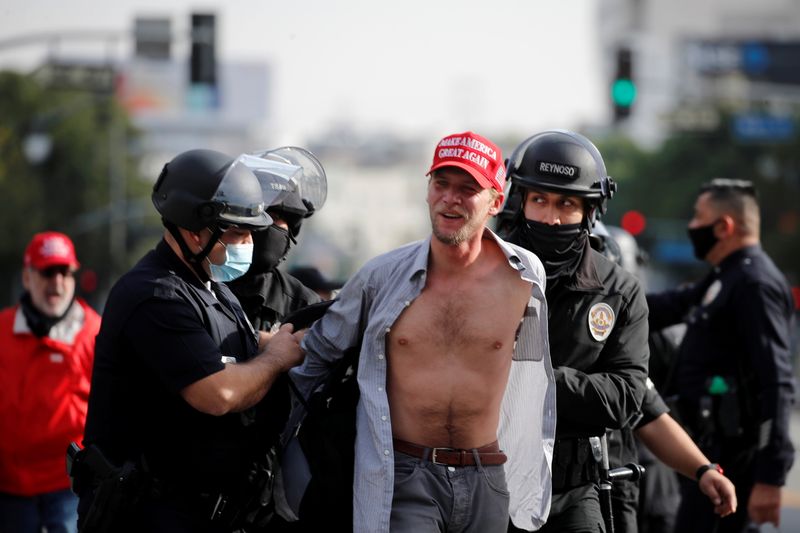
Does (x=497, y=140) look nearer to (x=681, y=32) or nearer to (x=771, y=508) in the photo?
(x=681, y=32)

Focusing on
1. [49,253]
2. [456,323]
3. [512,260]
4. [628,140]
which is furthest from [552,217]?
[628,140]

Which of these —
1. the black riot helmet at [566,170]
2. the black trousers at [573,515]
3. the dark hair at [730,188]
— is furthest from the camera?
the dark hair at [730,188]

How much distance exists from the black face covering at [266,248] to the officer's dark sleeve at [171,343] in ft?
4.88

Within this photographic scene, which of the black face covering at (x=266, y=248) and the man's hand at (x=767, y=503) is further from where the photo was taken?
the man's hand at (x=767, y=503)

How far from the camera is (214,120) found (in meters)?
183

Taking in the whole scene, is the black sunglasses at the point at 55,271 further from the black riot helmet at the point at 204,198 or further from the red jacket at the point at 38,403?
the black riot helmet at the point at 204,198

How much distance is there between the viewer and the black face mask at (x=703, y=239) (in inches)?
334

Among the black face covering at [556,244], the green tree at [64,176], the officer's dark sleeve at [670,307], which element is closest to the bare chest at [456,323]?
the black face covering at [556,244]

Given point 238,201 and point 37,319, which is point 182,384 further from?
point 37,319

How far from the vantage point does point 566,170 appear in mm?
6246

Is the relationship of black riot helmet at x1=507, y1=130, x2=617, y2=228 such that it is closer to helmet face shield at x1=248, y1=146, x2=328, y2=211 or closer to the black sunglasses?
helmet face shield at x1=248, y1=146, x2=328, y2=211

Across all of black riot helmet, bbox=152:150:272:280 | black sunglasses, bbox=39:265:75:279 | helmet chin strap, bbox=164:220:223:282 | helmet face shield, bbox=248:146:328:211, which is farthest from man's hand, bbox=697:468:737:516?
black sunglasses, bbox=39:265:75:279

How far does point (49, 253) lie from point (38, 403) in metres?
0.95

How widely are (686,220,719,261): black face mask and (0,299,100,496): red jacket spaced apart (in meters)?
3.71
